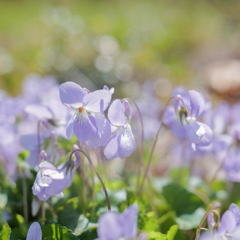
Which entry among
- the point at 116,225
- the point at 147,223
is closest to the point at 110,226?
the point at 116,225

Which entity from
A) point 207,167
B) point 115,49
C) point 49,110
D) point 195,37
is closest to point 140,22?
point 195,37

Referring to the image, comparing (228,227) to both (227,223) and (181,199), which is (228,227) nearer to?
(227,223)

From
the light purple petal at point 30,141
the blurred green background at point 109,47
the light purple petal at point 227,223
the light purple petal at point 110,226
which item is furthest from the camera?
the blurred green background at point 109,47

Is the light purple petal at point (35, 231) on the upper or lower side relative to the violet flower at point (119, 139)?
lower

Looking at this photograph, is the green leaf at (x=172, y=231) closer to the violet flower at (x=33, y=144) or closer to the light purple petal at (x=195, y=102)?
the light purple petal at (x=195, y=102)

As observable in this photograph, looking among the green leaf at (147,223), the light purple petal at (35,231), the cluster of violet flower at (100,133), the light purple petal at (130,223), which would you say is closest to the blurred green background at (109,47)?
the cluster of violet flower at (100,133)

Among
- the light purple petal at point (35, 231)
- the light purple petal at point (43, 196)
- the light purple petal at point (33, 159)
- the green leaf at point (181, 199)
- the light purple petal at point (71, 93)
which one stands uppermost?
the light purple petal at point (71, 93)

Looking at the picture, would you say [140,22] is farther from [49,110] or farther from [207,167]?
[49,110]
